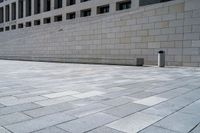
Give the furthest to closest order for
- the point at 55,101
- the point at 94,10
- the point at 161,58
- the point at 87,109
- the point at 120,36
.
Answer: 1. the point at 94,10
2. the point at 120,36
3. the point at 161,58
4. the point at 55,101
5. the point at 87,109

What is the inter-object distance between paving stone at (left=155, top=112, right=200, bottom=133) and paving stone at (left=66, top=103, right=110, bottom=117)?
1.34m

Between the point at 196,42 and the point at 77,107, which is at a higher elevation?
the point at 196,42

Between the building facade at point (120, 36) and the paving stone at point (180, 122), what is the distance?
12.3m

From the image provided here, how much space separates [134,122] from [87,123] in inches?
33.1

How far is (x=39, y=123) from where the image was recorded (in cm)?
370

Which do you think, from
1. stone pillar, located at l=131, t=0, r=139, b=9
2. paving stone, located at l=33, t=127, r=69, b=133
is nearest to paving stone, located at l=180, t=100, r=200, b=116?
paving stone, located at l=33, t=127, r=69, b=133

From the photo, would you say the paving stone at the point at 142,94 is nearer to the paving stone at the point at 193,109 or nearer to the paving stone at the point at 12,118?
the paving stone at the point at 193,109

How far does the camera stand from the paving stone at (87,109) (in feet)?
14.1

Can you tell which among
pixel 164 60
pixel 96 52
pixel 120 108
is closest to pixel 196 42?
pixel 164 60

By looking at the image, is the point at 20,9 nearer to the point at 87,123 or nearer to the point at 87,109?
the point at 87,109

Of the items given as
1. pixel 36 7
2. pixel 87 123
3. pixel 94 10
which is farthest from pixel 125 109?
pixel 36 7

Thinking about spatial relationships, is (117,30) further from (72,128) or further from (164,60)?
(72,128)

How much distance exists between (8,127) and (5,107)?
1303 millimetres

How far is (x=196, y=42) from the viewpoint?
50.1ft
